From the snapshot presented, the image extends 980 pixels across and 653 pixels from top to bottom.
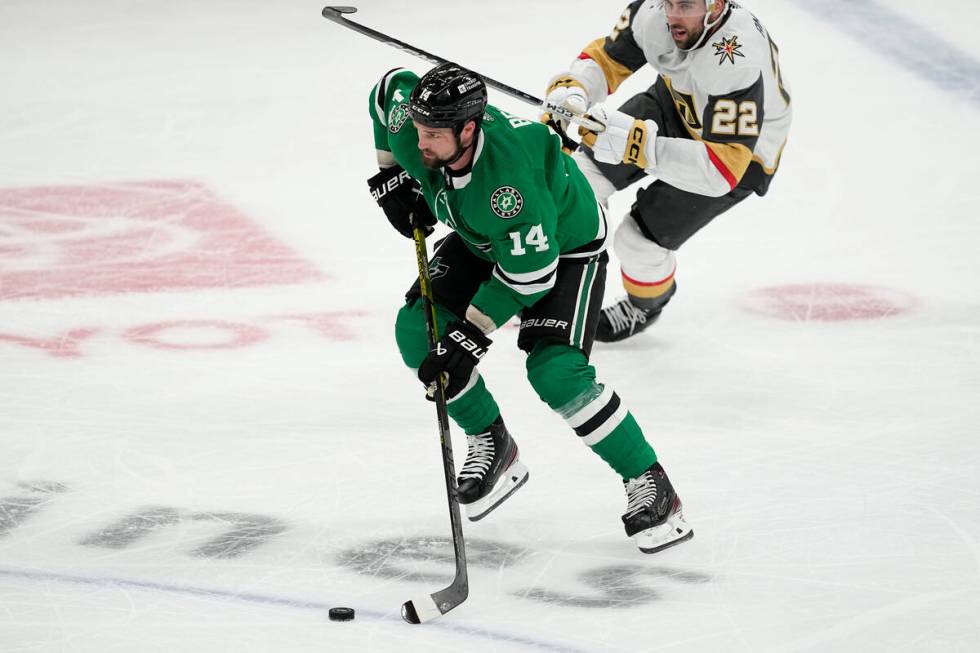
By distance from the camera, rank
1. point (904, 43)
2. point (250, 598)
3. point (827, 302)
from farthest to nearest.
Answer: point (904, 43), point (827, 302), point (250, 598)

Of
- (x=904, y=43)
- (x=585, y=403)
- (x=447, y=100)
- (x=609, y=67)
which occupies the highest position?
(x=447, y=100)

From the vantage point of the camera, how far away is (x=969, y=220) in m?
5.53

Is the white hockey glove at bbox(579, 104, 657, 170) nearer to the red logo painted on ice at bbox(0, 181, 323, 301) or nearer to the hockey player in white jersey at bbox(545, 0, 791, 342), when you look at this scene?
the hockey player in white jersey at bbox(545, 0, 791, 342)

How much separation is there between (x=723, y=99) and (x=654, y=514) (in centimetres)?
132

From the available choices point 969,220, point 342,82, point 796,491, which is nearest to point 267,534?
point 796,491

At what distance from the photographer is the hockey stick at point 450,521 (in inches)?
118

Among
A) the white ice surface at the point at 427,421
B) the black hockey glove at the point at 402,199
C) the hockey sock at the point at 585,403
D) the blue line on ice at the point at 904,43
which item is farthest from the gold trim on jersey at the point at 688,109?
the blue line on ice at the point at 904,43

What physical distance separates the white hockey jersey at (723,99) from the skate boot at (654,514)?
1.02m

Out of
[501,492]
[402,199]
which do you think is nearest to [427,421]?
[501,492]

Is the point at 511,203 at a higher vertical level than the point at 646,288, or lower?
higher

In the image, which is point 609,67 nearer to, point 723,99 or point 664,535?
point 723,99

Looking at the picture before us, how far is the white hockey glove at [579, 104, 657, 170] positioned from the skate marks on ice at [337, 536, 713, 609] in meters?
1.24

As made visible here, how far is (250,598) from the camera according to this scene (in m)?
3.09

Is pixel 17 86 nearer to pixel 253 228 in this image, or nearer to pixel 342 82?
pixel 342 82
